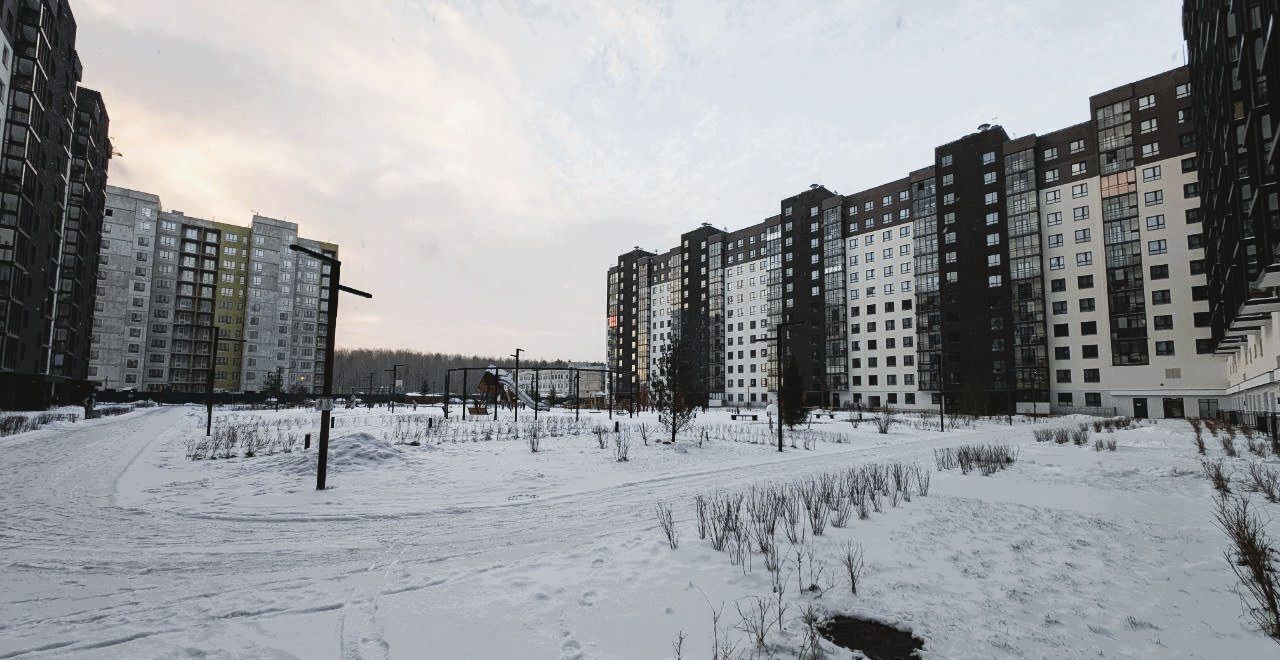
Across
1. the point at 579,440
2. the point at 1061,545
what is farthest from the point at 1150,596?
the point at 579,440

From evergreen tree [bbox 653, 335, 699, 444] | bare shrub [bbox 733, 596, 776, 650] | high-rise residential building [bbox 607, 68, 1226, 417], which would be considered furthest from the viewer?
high-rise residential building [bbox 607, 68, 1226, 417]

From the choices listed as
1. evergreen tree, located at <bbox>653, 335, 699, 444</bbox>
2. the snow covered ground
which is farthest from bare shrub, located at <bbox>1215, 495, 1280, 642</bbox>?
evergreen tree, located at <bbox>653, 335, 699, 444</bbox>

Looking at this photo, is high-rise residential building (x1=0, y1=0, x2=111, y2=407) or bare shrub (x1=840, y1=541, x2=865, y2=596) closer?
bare shrub (x1=840, y1=541, x2=865, y2=596)

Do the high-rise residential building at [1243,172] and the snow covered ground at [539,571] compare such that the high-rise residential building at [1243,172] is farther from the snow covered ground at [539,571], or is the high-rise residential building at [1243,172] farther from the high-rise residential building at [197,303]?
the high-rise residential building at [197,303]

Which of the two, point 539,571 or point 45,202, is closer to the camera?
point 539,571

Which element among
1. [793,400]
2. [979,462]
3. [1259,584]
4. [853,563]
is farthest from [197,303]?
[1259,584]

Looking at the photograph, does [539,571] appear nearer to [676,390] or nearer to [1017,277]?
[676,390]

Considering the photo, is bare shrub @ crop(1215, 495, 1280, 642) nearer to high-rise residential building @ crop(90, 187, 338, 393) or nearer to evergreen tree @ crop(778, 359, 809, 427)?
evergreen tree @ crop(778, 359, 809, 427)

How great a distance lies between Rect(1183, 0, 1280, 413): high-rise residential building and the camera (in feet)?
61.6

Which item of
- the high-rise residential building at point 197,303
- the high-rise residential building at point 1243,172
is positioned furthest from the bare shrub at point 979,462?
the high-rise residential building at point 197,303

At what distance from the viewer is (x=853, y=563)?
6.29 m

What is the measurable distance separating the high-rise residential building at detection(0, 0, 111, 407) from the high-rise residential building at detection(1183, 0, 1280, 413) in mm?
67259

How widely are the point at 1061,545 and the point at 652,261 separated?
12664 centimetres

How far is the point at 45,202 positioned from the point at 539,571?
63709mm
